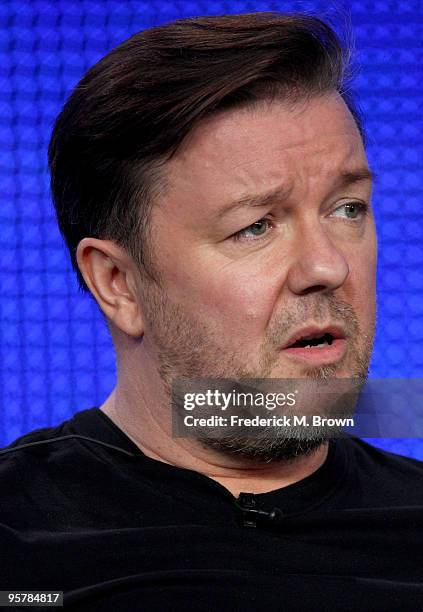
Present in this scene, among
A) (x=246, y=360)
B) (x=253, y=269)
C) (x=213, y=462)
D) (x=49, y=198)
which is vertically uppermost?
(x=49, y=198)

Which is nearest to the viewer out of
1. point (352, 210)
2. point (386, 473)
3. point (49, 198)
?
point (352, 210)

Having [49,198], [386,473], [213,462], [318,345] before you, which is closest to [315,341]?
[318,345]

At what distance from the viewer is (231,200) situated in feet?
4.22

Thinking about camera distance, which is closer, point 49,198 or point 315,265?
point 315,265

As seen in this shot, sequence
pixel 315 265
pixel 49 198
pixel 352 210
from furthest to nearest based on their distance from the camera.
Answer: pixel 49 198 → pixel 352 210 → pixel 315 265

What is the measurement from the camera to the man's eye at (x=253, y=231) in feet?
4.27

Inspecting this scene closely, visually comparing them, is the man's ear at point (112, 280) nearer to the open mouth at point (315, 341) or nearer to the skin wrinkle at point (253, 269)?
the skin wrinkle at point (253, 269)

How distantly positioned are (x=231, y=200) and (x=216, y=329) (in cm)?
16

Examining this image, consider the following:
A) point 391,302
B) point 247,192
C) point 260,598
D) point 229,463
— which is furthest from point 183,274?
point 391,302

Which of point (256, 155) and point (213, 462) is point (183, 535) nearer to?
point (213, 462)

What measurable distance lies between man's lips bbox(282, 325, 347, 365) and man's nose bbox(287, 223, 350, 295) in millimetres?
50

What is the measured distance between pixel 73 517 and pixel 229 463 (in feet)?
0.72

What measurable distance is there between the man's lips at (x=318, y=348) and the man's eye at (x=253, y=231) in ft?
0.46

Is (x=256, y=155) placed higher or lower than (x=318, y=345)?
higher
